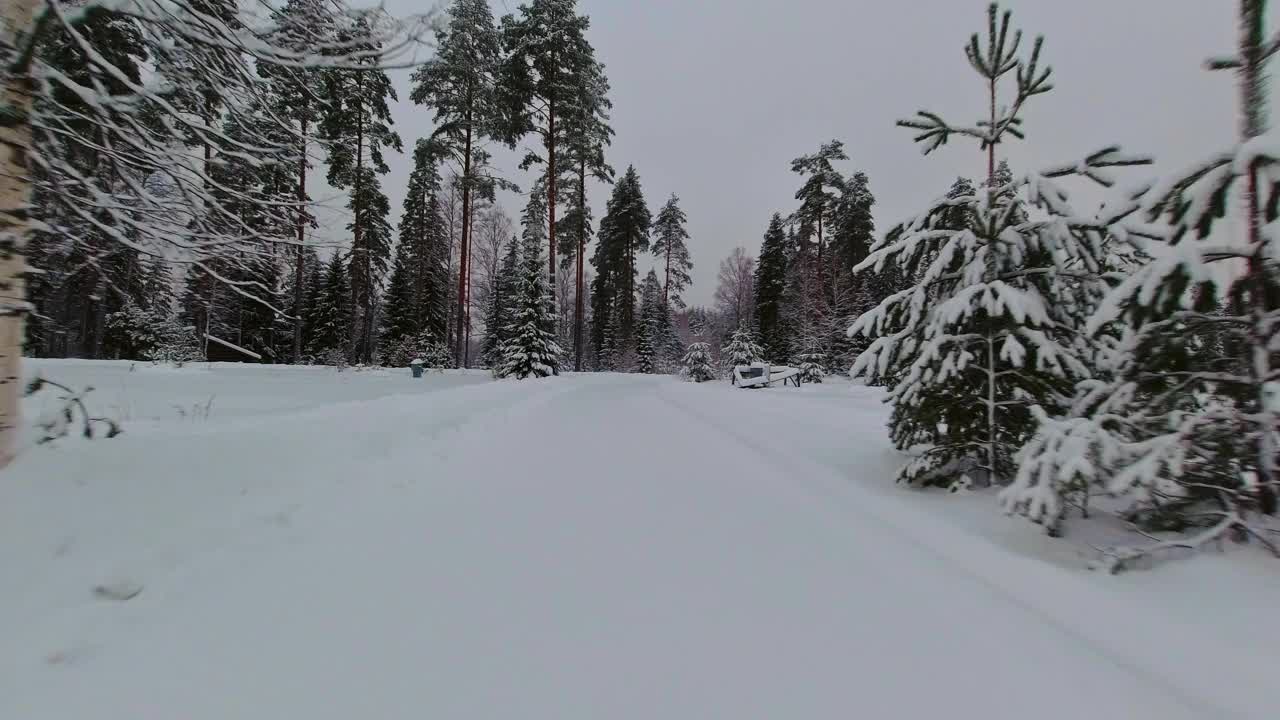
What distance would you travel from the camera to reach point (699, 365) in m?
24.8

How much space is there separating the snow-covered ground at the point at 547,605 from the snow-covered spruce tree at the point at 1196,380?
318 mm

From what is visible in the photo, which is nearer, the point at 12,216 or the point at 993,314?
the point at 12,216

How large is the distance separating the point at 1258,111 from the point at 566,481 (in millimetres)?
4378

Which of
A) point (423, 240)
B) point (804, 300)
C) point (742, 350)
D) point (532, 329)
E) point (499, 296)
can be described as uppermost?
point (423, 240)

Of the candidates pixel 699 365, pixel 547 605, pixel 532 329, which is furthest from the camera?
pixel 699 365

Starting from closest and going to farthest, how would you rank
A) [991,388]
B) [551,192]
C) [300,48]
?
[300,48] < [991,388] < [551,192]

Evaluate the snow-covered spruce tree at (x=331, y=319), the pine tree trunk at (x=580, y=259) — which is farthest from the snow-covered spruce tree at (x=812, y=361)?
the snow-covered spruce tree at (x=331, y=319)

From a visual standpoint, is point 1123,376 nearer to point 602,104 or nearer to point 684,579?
point 684,579

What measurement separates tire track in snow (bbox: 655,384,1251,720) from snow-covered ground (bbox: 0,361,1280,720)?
0.01 meters

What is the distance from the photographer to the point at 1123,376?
99.0 inches

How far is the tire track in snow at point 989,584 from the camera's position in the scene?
1455mm

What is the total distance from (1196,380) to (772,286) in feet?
118

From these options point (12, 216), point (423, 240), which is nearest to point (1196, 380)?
point (12, 216)

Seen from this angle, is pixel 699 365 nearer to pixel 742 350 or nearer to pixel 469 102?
pixel 742 350
